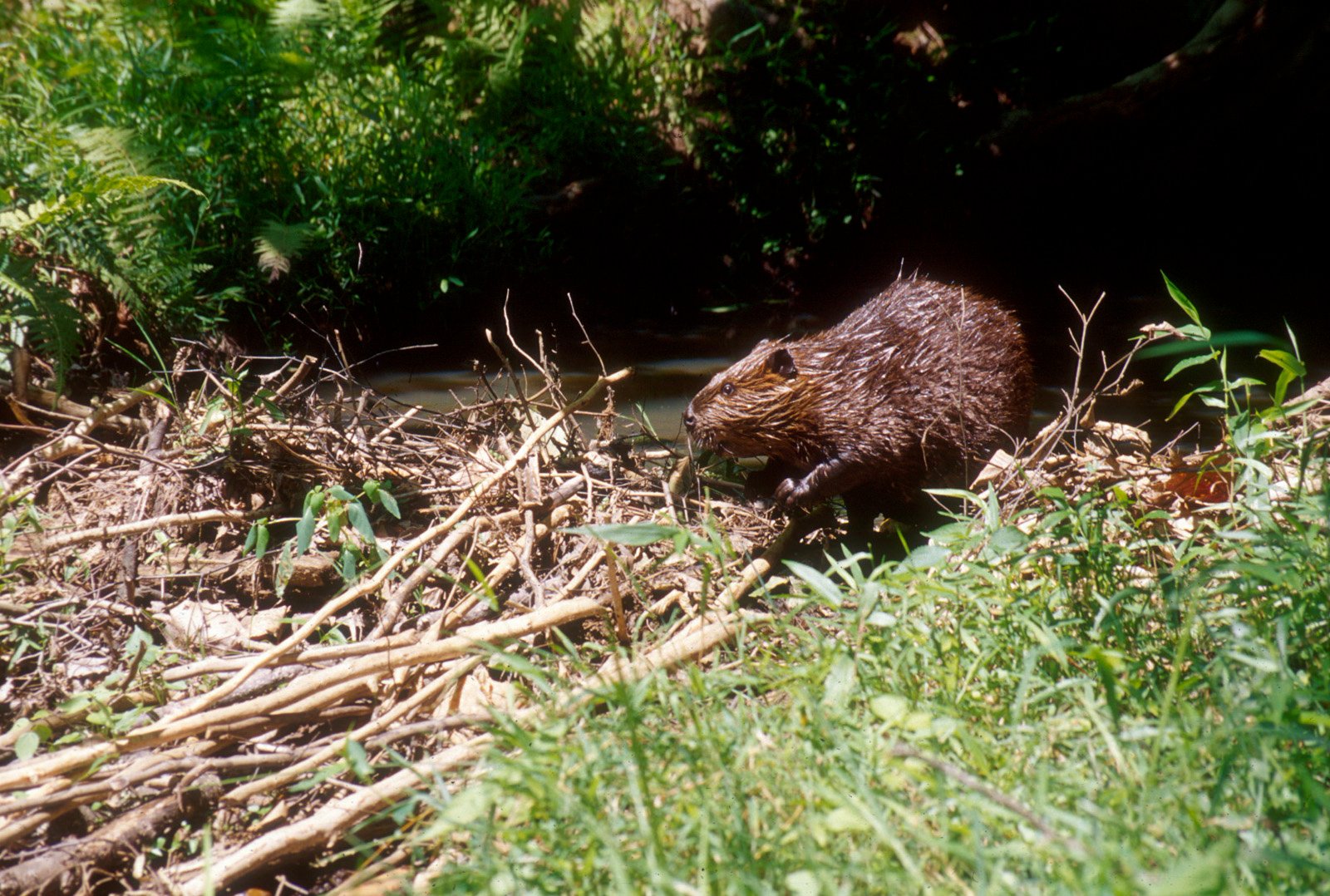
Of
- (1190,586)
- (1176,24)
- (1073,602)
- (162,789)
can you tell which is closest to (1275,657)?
(1190,586)

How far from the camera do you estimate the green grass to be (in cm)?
167

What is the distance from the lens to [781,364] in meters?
3.66

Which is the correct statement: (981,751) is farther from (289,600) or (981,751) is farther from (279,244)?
(279,244)

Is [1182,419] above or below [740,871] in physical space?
below

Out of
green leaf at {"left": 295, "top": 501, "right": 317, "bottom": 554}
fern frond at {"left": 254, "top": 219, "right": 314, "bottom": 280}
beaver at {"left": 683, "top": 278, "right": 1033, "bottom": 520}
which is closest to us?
green leaf at {"left": 295, "top": 501, "right": 317, "bottom": 554}

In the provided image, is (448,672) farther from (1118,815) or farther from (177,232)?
(177,232)

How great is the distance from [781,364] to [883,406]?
424 mm

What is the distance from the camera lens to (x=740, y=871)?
172 centimetres

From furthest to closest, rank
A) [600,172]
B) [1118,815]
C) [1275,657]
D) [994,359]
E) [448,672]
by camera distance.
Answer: [600,172]
[994,359]
[448,672]
[1275,657]
[1118,815]

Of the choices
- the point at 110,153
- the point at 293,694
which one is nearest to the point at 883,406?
the point at 293,694

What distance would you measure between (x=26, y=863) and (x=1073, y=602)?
2771 mm

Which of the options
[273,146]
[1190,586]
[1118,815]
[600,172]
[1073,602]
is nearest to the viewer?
[1118,815]

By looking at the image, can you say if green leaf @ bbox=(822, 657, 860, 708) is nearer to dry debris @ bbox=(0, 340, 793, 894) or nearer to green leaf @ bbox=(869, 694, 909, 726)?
green leaf @ bbox=(869, 694, 909, 726)

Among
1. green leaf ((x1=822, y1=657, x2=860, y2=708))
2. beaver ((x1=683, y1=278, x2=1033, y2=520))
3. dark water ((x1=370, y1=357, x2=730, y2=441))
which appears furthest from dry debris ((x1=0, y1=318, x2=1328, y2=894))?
dark water ((x1=370, y1=357, x2=730, y2=441))
